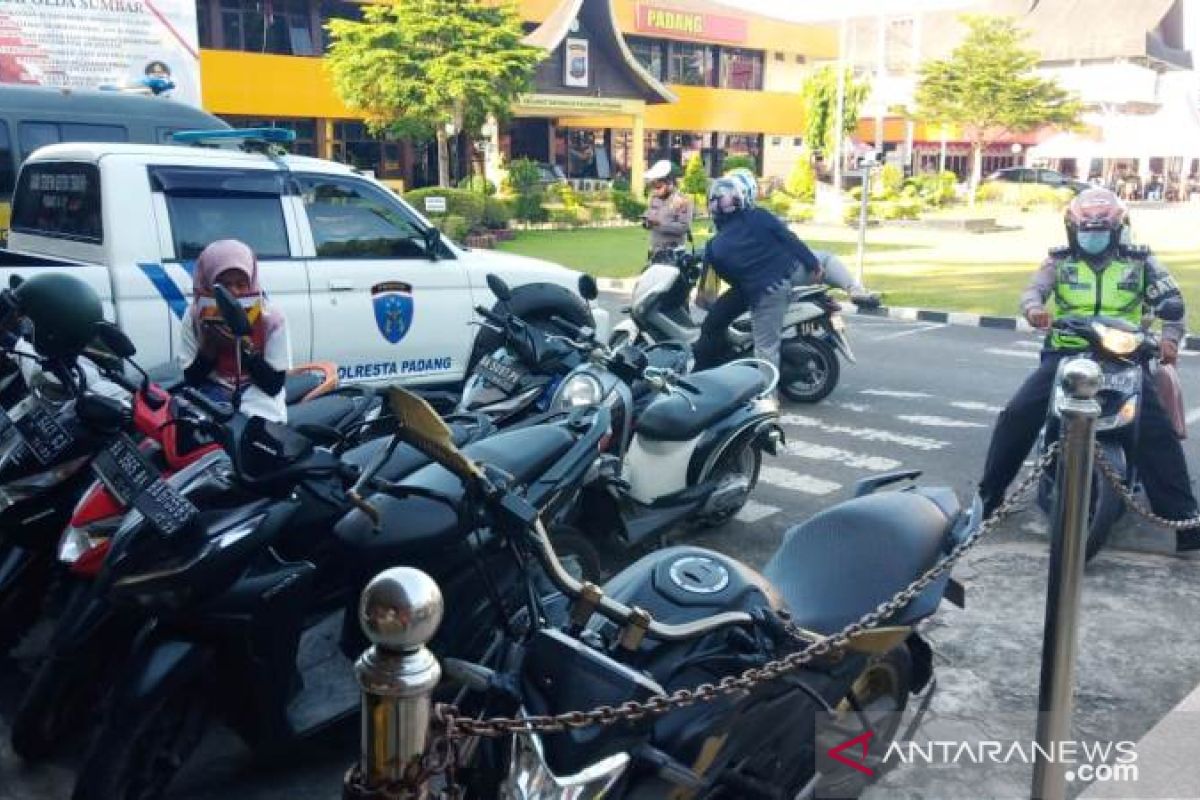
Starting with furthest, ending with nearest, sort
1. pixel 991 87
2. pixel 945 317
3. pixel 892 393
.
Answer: pixel 991 87 < pixel 945 317 < pixel 892 393

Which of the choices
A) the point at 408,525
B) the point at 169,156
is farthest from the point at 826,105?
the point at 408,525

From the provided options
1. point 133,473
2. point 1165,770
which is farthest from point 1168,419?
point 133,473

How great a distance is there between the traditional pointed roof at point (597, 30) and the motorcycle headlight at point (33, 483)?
31377 mm

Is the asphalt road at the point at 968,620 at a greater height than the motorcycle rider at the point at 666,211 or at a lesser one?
lesser

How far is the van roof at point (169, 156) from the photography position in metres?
6.14

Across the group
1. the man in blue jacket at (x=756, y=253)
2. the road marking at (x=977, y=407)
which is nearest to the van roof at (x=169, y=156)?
the man in blue jacket at (x=756, y=253)

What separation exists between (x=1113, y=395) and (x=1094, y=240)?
807 millimetres

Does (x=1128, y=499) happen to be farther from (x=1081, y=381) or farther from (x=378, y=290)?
(x=378, y=290)

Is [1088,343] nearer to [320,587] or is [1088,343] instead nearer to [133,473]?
[320,587]

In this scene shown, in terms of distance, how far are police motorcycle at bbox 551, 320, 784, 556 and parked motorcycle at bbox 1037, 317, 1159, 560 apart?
55.7 inches

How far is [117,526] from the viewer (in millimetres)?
3346

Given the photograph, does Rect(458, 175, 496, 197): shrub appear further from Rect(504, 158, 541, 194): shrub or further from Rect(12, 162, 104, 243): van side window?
Rect(12, 162, 104, 243): van side window

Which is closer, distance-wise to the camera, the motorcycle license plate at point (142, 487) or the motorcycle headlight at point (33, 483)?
the motorcycle license plate at point (142, 487)

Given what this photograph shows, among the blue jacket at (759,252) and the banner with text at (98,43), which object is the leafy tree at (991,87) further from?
the blue jacket at (759,252)
